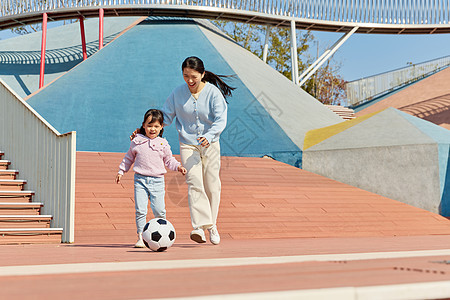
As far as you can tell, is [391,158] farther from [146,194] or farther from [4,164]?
[4,164]

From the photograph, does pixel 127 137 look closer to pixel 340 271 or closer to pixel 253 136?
pixel 253 136

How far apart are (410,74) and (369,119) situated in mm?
16943

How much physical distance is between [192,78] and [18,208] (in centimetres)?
320

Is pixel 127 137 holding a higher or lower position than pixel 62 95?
lower

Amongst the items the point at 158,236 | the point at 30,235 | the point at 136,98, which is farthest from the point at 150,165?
the point at 136,98

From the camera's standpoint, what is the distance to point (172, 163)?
5.44 m

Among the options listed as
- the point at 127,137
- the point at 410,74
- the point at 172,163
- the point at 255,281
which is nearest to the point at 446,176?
the point at 172,163

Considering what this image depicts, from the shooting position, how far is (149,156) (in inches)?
212

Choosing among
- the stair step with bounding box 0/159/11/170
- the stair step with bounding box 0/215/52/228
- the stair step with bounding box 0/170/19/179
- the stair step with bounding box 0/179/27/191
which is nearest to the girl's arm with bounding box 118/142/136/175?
the stair step with bounding box 0/215/52/228

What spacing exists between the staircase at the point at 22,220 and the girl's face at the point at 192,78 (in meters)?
2.47

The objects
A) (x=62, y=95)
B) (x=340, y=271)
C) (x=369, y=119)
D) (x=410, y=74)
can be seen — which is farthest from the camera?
(x=410, y=74)

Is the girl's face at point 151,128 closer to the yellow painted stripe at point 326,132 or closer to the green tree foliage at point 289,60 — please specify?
the yellow painted stripe at point 326,132

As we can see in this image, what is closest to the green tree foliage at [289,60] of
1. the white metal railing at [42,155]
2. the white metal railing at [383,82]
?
the white metal railing at [383,82]

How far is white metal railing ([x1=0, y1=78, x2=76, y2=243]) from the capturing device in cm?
617
